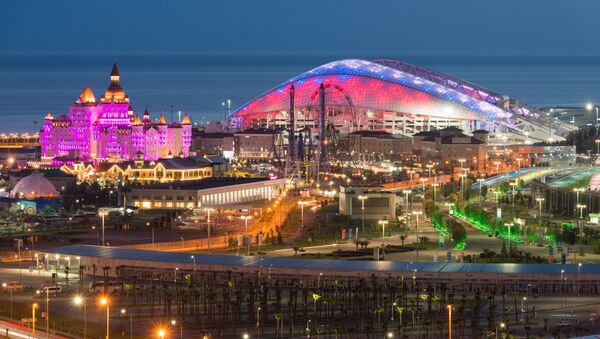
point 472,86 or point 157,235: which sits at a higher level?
point 472,86

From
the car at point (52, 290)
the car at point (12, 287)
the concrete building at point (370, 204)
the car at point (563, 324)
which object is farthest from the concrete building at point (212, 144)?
the car at point (563, 324)

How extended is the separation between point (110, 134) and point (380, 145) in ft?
42.3

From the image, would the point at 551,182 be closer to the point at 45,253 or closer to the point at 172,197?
the point at 172,197

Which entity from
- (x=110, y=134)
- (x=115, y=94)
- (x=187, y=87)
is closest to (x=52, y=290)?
(x=110, y=134)

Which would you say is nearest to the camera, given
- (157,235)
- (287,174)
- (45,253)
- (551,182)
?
(45,253)

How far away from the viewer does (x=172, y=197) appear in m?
48.8

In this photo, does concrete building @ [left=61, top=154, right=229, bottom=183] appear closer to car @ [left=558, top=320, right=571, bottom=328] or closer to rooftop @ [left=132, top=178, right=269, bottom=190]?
rooftop @ [left=132, top=178, right=269, bottom=190]

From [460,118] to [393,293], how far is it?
171ft

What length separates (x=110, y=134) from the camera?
6981 centimetres

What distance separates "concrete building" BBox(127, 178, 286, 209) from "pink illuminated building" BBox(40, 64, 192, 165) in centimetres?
1625

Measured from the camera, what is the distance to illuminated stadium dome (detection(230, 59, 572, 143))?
7669 cm

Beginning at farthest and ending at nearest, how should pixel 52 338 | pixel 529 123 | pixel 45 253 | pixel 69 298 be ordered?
1. pixel 529 123
2. pixel 45 253
3. pixel 69 298
4. pixel 52 338

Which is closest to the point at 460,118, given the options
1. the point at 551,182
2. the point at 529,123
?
the point at 529,123

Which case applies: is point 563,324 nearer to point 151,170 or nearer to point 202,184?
point 202,184
